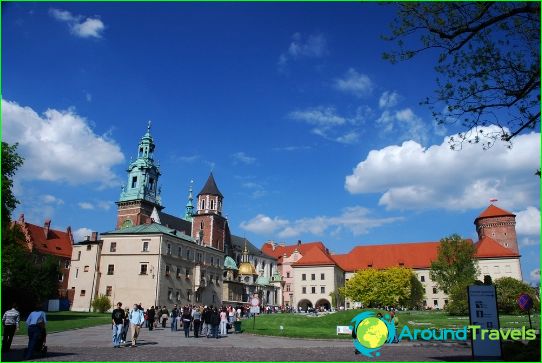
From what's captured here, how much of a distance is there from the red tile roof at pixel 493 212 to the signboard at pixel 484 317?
8532 cm

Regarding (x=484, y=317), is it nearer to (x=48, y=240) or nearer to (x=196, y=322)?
(x=196, y=322)

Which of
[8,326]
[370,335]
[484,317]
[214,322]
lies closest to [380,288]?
[214,322]

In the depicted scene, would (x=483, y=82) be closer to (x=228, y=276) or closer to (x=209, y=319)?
(x=209, y=319)

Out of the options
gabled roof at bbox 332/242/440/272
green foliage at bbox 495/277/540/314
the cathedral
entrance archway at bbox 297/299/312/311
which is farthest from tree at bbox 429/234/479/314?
the cathedral

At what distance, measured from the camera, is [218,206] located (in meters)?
96.3

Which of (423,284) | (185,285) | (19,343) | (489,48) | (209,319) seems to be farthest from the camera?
(423,284)

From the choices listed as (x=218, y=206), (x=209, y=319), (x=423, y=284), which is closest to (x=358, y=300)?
(x=423, y=284)

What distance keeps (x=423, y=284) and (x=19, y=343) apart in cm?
8096

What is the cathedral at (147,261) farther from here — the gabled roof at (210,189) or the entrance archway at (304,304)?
the entrance archway at (304,304)

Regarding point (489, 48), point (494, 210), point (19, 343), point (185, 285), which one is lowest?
point (19, 343)

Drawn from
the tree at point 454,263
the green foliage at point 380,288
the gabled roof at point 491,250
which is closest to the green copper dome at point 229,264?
the green foliage at point 380,288

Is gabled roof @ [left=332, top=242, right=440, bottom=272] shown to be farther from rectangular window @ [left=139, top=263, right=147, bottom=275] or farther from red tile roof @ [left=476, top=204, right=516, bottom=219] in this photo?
rectangular window @ [left=139, top=263, right=147, bottom=275]

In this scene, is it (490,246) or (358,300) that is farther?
(490,246)

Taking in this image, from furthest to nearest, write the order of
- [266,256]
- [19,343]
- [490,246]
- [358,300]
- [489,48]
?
[266,256], [490,246], [358,300], [19,343], [489,48]
